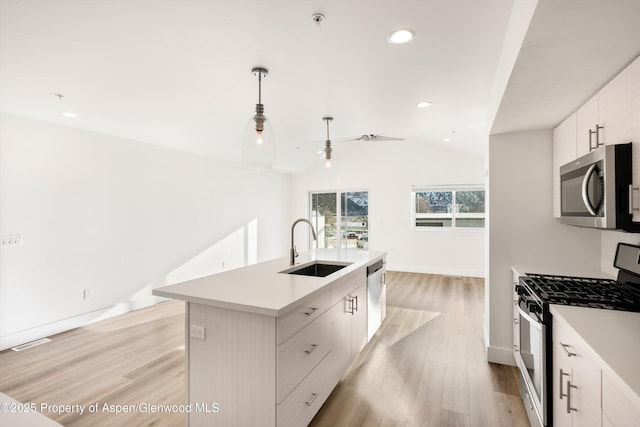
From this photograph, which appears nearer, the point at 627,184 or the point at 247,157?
the point at 627,184

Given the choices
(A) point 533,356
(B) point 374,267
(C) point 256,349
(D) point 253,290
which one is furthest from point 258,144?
(A) point 533,356

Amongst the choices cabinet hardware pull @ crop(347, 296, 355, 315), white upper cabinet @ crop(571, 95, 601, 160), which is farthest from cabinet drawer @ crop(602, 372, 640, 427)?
cabinet hardware pull @ crop(347, 296, 355, 315)

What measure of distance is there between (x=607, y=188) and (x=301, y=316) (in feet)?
5.58

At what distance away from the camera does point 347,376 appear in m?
2.58

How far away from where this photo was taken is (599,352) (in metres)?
1.11

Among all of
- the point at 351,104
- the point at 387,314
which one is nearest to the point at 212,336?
the point at 351,104

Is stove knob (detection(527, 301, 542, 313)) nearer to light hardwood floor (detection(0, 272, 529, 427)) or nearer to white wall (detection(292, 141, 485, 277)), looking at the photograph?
light hardwood floor (detection(0, 272, 529, 427))

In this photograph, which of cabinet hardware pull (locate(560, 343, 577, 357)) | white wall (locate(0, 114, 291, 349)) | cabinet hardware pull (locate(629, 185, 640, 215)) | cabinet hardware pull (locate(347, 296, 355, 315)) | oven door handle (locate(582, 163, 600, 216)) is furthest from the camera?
white wall (locate(0, 114, 291, 349))

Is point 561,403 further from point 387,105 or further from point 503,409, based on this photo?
point 387,105

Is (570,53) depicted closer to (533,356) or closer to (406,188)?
(533,356)

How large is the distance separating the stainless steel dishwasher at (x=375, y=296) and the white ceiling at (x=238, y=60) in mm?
1744

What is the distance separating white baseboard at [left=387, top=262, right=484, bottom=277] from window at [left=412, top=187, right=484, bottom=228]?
88 centimetres

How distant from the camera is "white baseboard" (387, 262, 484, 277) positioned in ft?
20.7

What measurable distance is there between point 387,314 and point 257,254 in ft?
11.7
